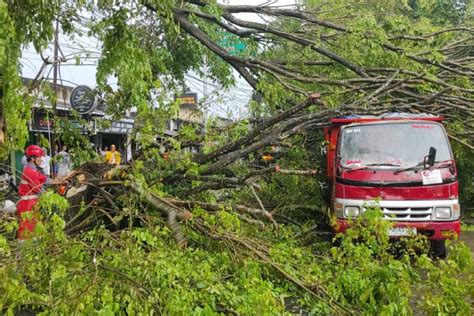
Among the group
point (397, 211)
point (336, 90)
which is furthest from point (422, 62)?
point (397, 211)

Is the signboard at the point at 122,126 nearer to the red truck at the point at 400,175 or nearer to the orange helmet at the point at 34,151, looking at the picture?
the orange helmet at the point at 34,151

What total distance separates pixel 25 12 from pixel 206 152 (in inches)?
99.2

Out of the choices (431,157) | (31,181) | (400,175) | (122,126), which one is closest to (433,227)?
(400,175)

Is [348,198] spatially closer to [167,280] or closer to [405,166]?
[405,166]

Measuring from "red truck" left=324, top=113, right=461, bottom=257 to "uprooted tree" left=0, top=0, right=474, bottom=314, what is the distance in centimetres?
41

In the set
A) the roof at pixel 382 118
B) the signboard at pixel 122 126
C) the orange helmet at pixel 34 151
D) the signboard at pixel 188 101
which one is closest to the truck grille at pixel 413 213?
the roof at pixel 382 118

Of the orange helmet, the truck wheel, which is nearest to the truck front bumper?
the truck wheel

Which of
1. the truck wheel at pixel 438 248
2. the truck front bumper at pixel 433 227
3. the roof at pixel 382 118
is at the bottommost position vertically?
the truck wheel at pixel 438 248

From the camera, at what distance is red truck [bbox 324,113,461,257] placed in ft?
20.5

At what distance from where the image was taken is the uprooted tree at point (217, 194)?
11.2ft

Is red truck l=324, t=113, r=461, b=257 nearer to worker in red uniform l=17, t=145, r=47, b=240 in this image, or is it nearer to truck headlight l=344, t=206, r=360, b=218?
truck headlight l=344, t=206, r=360, b=218

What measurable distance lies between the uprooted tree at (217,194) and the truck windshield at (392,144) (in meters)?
0.38

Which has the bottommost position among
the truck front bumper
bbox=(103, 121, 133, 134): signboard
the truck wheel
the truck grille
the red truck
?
the truck wheel

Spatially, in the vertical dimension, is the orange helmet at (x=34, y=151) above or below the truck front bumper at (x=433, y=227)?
above
